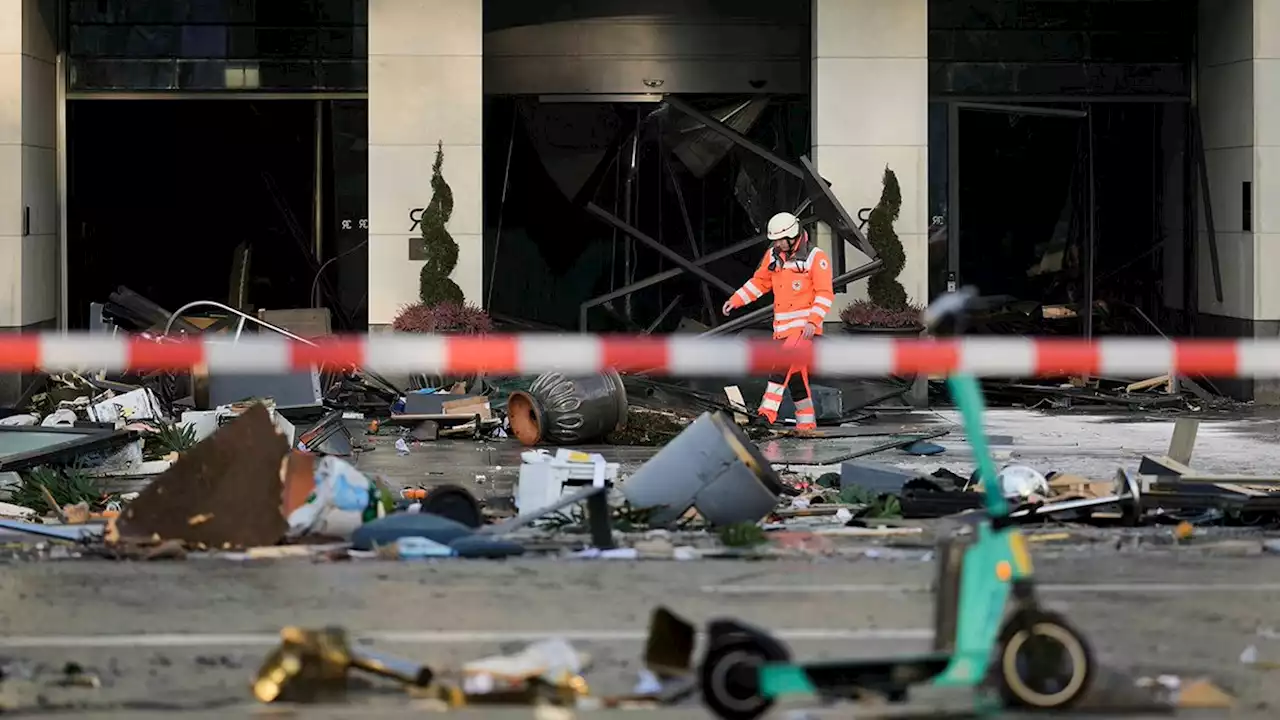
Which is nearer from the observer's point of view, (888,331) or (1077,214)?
(888,331)

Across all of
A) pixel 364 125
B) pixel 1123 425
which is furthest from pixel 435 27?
pixel 1123 425

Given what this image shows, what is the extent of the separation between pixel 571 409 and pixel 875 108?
5954mm

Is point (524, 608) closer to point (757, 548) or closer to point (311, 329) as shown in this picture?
point (757, 548)

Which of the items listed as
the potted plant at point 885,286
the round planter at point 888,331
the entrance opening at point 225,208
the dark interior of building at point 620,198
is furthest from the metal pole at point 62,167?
the round planter at point 888,331

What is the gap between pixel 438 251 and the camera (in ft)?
63.2

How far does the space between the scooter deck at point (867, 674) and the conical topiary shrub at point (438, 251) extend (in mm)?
13309

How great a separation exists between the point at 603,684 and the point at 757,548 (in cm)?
318

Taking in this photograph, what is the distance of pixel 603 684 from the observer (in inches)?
258

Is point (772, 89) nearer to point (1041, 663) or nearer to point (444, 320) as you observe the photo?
point (444, 320)

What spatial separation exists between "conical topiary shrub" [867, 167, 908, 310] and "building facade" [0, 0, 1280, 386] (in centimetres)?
30

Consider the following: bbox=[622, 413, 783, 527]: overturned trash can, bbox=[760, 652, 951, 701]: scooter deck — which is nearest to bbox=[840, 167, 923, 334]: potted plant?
bbox=[622, 413, 783, 527]: overturned trash can

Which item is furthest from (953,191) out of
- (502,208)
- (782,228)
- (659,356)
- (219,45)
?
(659,356)

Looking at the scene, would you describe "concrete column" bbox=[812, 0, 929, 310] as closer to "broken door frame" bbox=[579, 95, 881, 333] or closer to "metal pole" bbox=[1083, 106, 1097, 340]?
"broken door frame" bbox=[579, 95, 881, 333]

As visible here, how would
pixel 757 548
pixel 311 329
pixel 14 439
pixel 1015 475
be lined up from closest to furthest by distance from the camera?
pixel 757 548, pixel 1015 475, pixel 14 439, pixel 311 329
